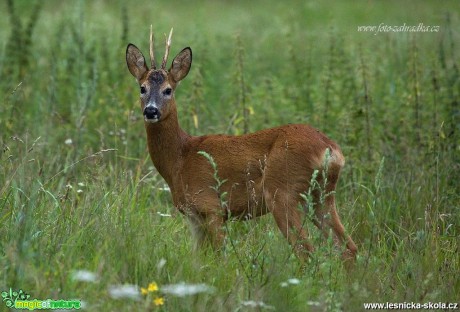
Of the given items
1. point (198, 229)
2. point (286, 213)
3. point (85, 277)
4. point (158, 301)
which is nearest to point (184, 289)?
point (158, 301)

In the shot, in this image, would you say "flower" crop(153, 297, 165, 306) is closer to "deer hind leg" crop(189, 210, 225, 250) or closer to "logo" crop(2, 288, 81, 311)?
"logo" crop(2, 288, 81, 311)

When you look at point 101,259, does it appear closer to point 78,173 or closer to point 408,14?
point 78,173

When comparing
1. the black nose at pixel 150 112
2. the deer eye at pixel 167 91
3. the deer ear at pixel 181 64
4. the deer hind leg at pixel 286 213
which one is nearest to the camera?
the deer hind leg at pixel 286 213

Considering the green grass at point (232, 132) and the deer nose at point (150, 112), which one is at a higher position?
the deer nose at point (150, 112)

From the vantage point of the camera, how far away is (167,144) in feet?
19.9

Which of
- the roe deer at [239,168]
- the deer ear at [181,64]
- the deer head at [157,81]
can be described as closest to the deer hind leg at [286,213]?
the roe deer at [239,168]

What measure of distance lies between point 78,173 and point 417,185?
8.34 feet

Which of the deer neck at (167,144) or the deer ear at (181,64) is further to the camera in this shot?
the deer ear at (181,64)

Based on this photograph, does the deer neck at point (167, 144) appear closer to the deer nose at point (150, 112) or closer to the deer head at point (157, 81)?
the deer head at point (157, 81)

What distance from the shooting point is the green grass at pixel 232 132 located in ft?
14.8

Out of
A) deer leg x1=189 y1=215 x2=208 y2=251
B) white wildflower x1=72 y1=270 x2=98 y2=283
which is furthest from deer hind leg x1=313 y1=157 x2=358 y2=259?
white wildflower x1=72 y1=270 x2=98 y2=283

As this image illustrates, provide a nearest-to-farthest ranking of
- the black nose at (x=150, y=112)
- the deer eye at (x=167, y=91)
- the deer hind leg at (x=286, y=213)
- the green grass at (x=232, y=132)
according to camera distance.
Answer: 1. the green grass at (x=232, y=132)
2. the deer hind leg at (x=286, y=213)
3. the black nose at (x=150, y=112)
4. the deer eye at (x=167, y=91)

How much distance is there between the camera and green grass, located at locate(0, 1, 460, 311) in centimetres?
452

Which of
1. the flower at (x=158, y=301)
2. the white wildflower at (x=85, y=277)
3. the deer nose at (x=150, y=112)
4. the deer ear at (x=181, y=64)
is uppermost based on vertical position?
the deer ear at (x=181, y=64)
